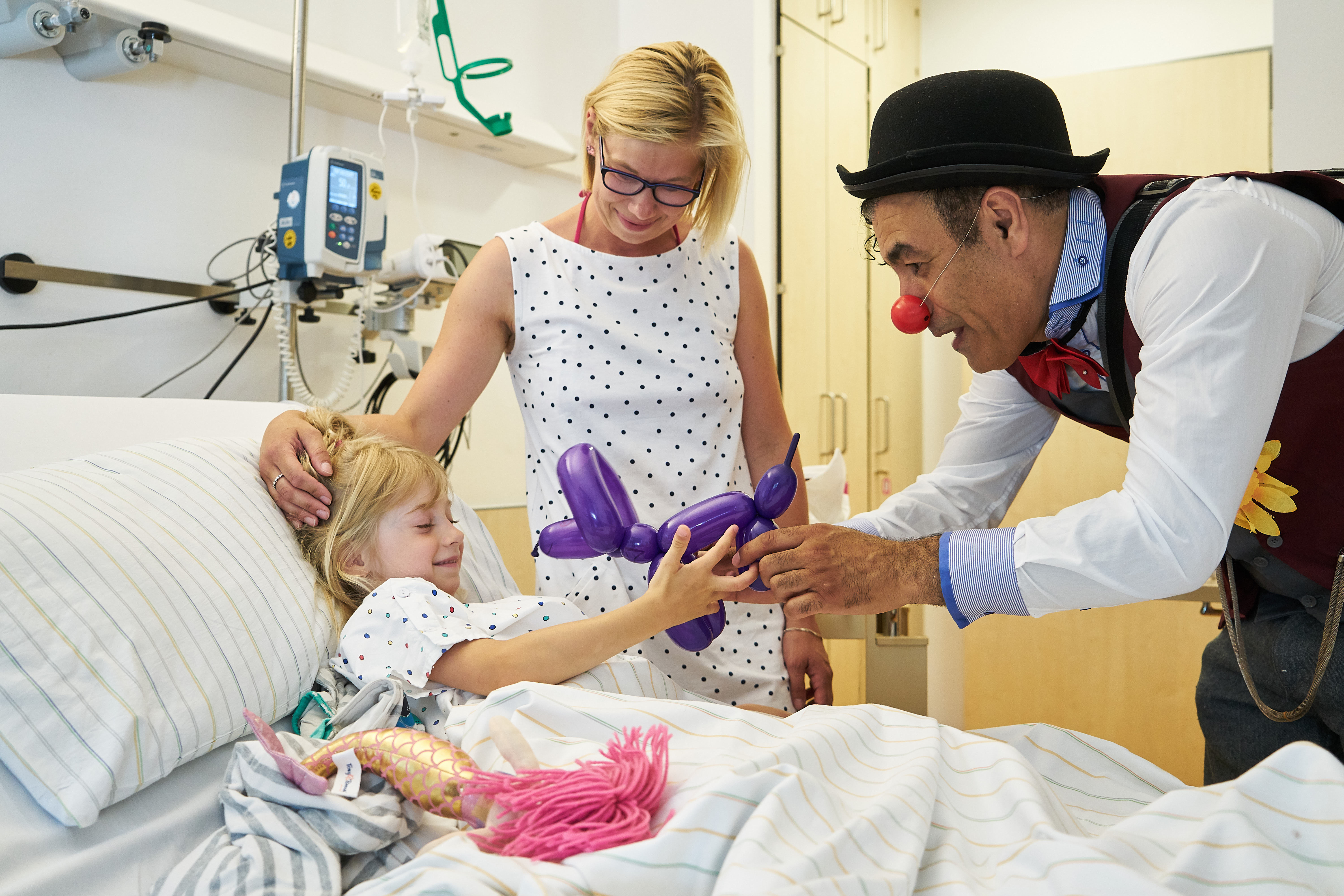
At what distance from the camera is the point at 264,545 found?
3.92 ft

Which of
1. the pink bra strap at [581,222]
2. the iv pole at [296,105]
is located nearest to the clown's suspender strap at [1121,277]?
the pink bra strap at [581,222]

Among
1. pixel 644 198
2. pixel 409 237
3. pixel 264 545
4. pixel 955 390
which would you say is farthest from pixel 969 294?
pixel 955 390

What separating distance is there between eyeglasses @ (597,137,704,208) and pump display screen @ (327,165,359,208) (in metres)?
0.80

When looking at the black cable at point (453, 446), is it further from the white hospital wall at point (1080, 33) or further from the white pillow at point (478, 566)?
the white hospital wall at point (1080, 33)

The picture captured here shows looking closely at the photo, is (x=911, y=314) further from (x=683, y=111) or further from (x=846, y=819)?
(x=846, y=819)

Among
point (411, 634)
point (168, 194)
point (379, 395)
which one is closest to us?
point (411, 634)

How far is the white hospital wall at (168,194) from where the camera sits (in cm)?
180

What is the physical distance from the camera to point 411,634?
118cm

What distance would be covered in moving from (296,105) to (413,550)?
47.7 inches

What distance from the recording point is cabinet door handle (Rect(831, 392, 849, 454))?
3389 millimetres

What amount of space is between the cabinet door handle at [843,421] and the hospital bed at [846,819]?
90.1 inches

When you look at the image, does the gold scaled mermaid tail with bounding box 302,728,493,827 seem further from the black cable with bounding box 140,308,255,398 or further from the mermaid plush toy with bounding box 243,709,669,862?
the black cable with bounding box 140,308,255,398

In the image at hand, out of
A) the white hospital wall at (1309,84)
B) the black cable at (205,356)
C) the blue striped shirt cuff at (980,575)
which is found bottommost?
the blue striped shirt cuff at (980,575)

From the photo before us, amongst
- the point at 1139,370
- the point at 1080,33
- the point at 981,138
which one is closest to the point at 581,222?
the point at 981,138
